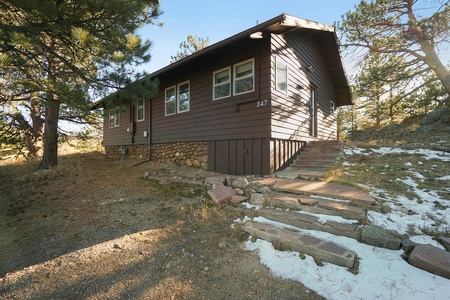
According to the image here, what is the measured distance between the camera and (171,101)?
29.0 ft

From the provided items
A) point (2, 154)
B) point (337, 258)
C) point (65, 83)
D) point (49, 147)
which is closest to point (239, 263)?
point (337, 258)

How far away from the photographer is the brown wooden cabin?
19.3ft

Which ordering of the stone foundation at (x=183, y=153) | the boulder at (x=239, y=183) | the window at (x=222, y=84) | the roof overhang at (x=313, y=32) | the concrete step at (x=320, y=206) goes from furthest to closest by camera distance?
1. the stone foundation at (x=183, y=153)
2. the window at (x=222, y=84)
3. the roof overhang at (x=313, y=32)
4. the boulder at (x=239, y=183)
5. the concrete step at (x=320, y=206)

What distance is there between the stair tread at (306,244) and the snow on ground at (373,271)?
2.9 inches

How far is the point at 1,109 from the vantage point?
8602 millimetres

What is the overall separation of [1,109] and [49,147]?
262 centimetres

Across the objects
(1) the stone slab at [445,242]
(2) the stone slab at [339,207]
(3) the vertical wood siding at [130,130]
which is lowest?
(1) the stone slab at [445,242]

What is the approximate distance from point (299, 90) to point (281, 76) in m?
1.43

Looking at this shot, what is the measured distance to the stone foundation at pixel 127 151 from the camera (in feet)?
33.5

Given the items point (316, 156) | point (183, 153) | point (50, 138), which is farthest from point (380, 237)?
point (50, 138)

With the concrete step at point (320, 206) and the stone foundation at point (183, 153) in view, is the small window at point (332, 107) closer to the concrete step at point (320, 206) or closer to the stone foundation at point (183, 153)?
the stone foundation at point (183, 153)

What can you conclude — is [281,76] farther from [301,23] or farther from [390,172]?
[390,172]

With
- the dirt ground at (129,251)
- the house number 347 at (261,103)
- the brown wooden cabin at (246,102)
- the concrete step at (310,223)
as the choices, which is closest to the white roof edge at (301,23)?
the brown wooden cabin at (246,102)

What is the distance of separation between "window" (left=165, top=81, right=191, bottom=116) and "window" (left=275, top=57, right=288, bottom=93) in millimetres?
3385
